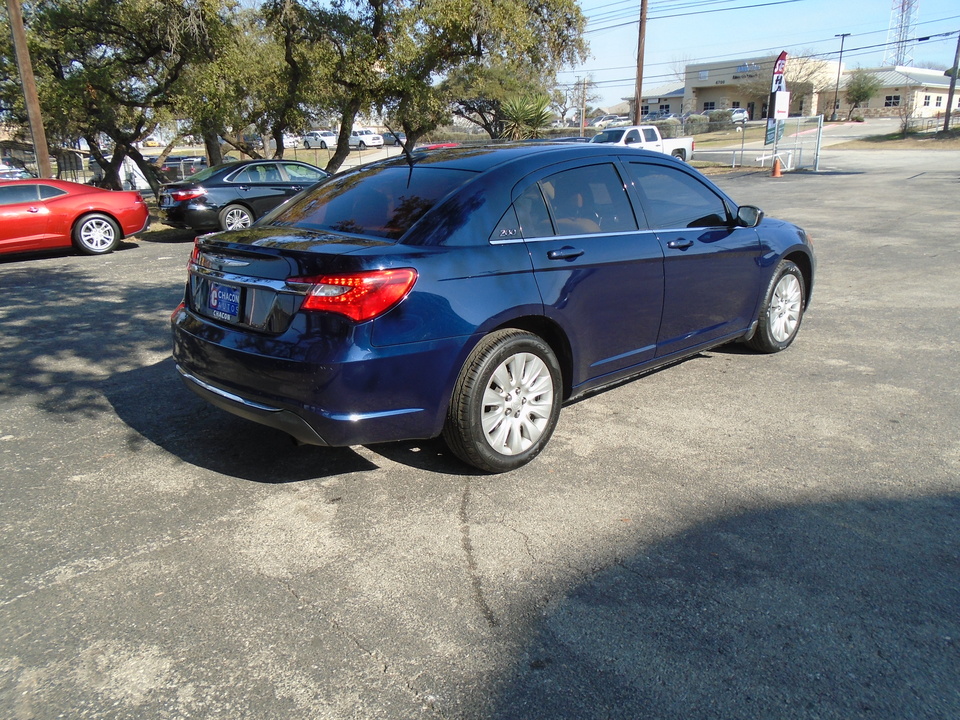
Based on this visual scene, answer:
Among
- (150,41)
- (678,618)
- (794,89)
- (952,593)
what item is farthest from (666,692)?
(794,89)

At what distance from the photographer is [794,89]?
2817 inches

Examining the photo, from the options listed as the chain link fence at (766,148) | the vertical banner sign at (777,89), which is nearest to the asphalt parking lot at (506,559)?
the vertical banner sign at (777,89)

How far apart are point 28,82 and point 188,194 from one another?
5261 mm

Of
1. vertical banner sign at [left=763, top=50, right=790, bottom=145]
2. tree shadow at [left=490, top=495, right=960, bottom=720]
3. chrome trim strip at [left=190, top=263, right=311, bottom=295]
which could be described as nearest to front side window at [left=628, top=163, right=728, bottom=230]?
tree shadow at [left=490, top=495, right=960, bottom=720]

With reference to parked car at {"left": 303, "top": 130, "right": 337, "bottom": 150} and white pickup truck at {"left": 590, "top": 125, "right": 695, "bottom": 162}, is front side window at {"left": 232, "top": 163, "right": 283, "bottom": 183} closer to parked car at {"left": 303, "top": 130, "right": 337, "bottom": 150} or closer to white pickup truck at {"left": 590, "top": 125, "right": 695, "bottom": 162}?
white pickup truck at {"left": 590, "top": 125, "right": 695, "bottom": 162}

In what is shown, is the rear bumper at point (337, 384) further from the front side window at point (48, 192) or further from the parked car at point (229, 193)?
the front side window at point (48, 192)

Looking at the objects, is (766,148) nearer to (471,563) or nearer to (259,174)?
(259,174)

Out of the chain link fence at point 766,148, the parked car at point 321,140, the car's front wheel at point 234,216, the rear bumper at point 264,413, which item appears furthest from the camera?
the parked car at point 321,140

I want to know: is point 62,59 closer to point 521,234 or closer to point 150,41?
point 150,41

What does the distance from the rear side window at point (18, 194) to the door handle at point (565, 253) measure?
35.0 ft

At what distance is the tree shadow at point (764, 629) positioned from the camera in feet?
7.95

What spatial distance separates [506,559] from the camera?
325 cm

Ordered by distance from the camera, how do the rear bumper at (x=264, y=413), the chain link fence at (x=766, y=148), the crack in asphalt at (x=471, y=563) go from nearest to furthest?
the crack in asphalt at (x=471, y=563)
the rear bumper at (x=264, y=413)
the chain link fence at (x=766, y=148)

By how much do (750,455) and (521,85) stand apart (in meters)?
25.7
